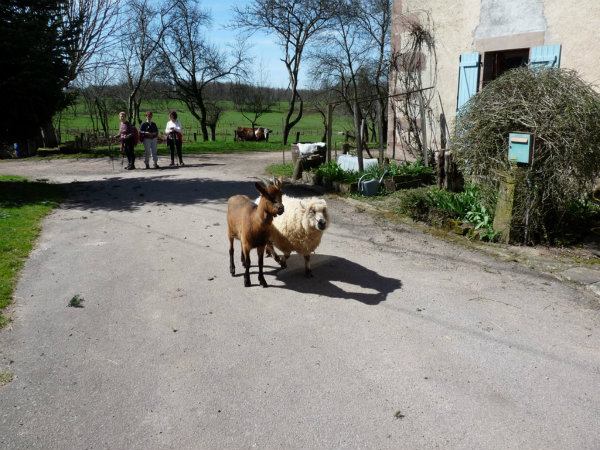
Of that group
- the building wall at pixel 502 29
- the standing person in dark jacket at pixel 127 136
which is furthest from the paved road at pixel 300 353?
the standing person in dark jacket at pixel 127 136

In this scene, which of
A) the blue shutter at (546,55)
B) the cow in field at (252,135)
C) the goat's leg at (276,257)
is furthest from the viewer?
→ the cow in field at (252,135)

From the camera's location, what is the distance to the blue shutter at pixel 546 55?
8844mm

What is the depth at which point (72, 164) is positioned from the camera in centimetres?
1695

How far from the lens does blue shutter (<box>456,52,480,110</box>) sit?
10422 mm

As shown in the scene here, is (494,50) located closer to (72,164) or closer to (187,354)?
(187,354)

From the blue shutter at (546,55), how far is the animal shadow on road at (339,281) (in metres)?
5.93

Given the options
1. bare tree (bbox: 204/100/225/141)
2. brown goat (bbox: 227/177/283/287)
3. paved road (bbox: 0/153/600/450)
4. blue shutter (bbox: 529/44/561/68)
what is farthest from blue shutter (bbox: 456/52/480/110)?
bare tree (bbox: 204/100/225/141)

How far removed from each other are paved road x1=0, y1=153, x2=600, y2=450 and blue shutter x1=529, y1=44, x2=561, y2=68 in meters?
4.75

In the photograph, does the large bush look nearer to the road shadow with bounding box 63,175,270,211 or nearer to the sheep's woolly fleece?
the sheep's woolly fleece

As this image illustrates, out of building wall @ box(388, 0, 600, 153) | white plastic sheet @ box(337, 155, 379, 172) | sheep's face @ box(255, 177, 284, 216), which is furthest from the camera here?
white plastic sheet @ box(337, 155, 379, 172)

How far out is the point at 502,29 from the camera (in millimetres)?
9875

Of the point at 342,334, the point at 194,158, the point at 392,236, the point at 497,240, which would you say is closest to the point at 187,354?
the point at 342,334

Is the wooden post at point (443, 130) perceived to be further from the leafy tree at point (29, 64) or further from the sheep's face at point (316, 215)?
the leafy tree at point (29, 64)

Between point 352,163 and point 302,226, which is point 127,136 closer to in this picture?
point 352,163
